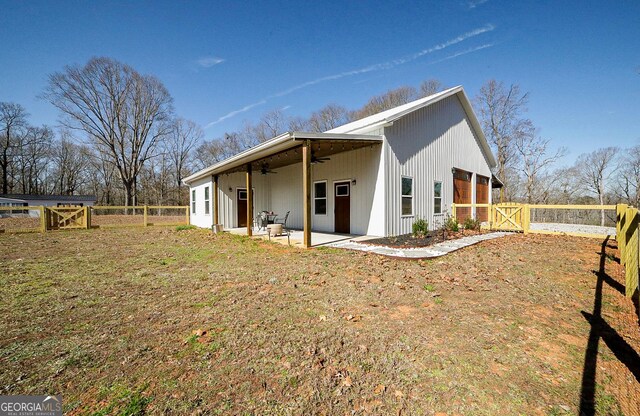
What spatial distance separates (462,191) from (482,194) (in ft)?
11.5

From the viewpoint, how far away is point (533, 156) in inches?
1056

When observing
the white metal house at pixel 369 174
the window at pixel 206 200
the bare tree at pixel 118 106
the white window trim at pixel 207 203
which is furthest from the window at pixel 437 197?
the bare tree at pixel 118 106

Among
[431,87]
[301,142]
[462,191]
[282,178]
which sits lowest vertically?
[462,191]

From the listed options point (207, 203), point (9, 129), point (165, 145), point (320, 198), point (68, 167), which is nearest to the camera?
point (320, 198)

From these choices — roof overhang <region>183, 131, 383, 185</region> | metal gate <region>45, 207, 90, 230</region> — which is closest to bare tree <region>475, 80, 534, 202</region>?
roof overhang <region>183, 131, 383, 185</region>

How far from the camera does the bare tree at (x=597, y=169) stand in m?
30.4

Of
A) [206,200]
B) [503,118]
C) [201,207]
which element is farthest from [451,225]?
[503,118]

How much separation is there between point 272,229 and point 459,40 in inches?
523

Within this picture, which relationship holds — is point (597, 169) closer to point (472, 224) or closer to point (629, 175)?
point (629, 175)

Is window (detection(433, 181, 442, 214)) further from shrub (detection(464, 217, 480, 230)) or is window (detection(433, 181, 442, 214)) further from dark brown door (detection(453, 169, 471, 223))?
dark brown door (detection(453, 169, 471, 223))

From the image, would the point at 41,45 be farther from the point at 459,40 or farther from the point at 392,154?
the point at 459,40

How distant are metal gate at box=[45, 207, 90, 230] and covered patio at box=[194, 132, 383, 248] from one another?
23.8ft

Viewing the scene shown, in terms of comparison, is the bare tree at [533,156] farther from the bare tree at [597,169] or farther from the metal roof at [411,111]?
the metal roof at [411,111]

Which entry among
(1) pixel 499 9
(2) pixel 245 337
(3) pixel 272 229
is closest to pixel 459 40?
(1) pixel 499 9
